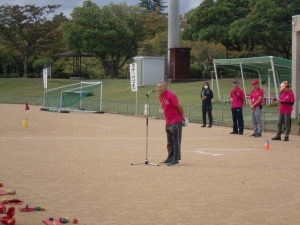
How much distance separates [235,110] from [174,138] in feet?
29.0

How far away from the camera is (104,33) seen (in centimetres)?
6931

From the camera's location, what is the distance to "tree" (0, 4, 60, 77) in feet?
239

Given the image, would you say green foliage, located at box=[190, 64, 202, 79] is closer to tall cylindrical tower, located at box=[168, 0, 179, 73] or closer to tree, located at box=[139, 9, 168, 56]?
tall cylindrical tower, located at box=[168, 0, 179, 73]

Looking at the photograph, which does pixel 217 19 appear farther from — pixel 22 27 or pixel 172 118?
pixel 172 118

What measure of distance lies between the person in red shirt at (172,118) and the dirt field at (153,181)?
1.27 ft

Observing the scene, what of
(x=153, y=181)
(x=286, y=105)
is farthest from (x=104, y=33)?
(x=153, y=181)

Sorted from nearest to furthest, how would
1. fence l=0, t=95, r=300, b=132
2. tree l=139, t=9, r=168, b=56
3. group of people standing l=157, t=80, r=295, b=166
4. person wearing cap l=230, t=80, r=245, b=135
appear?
group of people standing l=157, t=80, r=295, b=166
person wearing cap l=230, t=80, r=245, b=135
fence l=0, t=95, r=300, b=132
tree l=139, t=9, r=168, b=56

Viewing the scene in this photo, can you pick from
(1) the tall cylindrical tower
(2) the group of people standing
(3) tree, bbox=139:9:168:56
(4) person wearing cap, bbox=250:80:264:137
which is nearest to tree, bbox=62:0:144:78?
(3) tree, bbox=139:9:168:56

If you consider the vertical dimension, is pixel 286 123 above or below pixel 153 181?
above

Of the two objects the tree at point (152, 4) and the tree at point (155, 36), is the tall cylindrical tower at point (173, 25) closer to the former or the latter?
the tree at point (155, 36)

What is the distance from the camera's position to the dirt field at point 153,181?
8.03 metres

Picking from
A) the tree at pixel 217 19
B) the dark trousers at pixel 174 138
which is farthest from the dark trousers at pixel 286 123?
the tree at pixel 217 19

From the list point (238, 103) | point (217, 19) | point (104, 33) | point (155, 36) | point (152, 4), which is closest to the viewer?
point (238, 103)

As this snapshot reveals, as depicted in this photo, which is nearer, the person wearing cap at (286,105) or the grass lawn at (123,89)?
the person wearing cap at (286,105)
